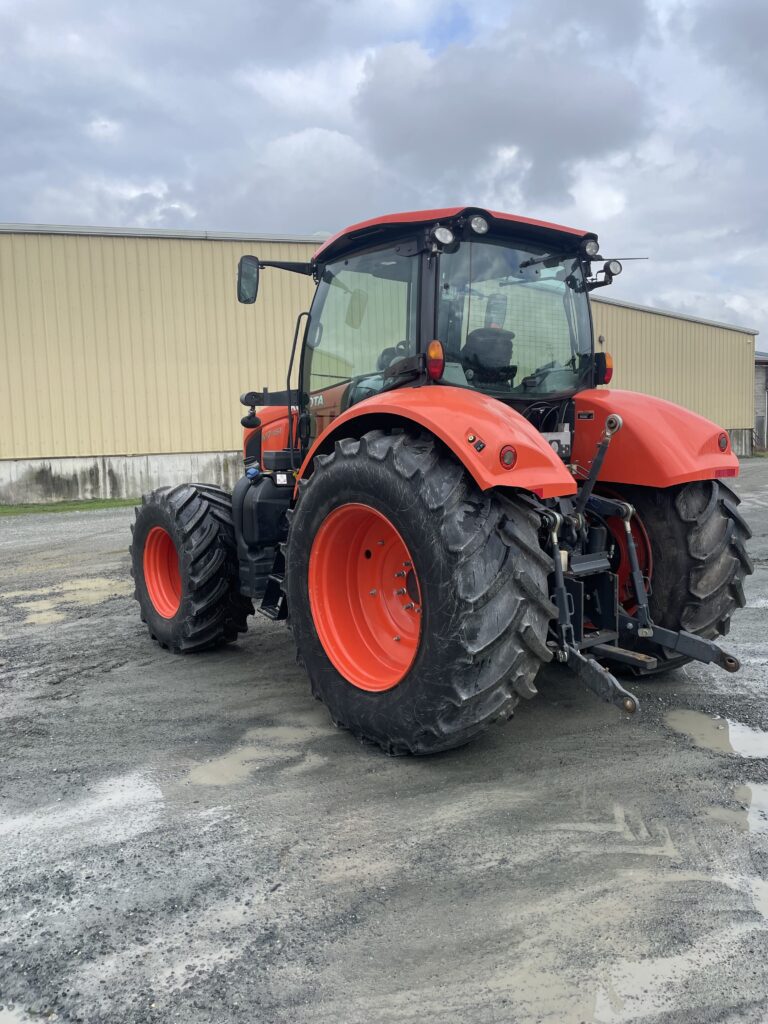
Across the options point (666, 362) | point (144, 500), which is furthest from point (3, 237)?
point (666, 362)

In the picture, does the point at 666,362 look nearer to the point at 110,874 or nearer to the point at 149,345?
the point at 149,345

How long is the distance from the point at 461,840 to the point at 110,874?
44.9 inches

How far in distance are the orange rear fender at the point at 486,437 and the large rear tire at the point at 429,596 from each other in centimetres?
13

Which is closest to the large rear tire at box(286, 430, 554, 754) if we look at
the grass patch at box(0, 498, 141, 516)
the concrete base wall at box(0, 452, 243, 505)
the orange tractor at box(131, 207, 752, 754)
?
the orange tractor at box(131, 207, 752, 754)

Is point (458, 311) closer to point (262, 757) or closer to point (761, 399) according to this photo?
point (262, 757)

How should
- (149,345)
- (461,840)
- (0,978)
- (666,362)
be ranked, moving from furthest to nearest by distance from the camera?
(666,362) < (149,345) < (461,840) < (0,978)

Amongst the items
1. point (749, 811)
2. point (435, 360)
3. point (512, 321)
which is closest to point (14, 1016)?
point (749, 811)

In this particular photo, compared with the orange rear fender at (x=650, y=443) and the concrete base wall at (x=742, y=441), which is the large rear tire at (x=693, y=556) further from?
the concrete base wall at (x=742, y=441)

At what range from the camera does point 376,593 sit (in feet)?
12.3

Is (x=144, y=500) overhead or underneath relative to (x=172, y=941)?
overhead

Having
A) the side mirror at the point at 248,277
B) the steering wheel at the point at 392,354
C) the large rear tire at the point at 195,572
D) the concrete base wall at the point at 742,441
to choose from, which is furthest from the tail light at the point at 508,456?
the concrete base wall at the point at 742,441

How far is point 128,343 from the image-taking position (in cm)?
1495

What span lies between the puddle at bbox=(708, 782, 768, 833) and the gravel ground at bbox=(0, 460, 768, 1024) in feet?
0.04

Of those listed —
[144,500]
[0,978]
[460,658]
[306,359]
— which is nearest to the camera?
[0,978]
